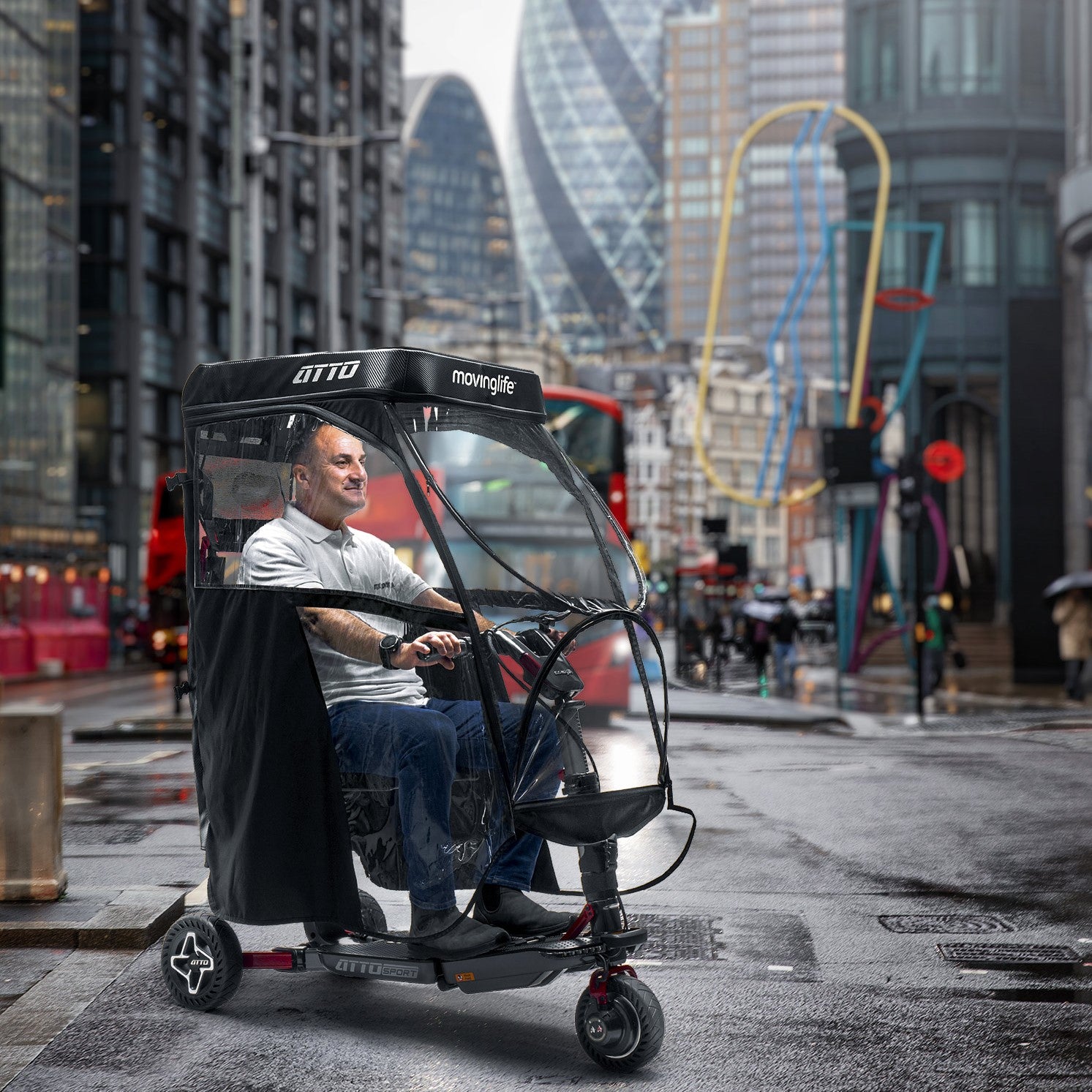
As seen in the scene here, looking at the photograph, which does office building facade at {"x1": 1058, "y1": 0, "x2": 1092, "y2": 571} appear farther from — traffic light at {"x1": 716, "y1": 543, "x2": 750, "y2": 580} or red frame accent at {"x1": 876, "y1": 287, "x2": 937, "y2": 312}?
traffic light at {"x1": 716, "y1": 543, "x2": 750, "y2": 580}

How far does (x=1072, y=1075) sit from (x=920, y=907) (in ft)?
9.22

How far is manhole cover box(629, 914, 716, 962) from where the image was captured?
664 centimetres

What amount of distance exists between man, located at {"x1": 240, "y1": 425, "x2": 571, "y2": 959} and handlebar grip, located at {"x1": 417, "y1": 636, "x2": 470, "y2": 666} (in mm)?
11

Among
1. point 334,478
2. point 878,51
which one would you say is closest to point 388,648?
point 334,478

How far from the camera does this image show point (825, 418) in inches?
6206

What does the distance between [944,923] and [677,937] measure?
133cm

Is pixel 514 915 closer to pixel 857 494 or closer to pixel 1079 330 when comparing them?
pixel 857 494

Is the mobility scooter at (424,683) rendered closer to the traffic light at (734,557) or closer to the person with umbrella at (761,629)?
the person with umbrella at (761,629)

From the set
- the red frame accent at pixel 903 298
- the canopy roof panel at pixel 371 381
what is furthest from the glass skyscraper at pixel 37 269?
the canopy roof panel at pixel 371 381

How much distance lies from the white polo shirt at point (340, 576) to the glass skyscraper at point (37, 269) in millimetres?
39073

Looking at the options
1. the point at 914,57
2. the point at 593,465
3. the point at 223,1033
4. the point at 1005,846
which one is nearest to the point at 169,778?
the point at 1005,846

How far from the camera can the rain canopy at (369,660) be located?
511cm

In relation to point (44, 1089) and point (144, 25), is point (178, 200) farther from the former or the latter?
point (44, 1089)

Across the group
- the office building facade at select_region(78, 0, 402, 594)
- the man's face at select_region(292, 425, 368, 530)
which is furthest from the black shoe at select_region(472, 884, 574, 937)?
the office building facade at select_region(78, 0, 402, 594)
